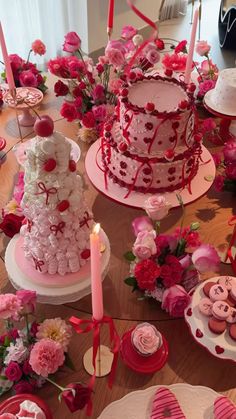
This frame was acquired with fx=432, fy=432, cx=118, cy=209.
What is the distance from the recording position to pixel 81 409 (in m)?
1.03

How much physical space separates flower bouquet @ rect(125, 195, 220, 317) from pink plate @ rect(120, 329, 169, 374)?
0.36 ft

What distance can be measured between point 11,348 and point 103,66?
1.29 metres

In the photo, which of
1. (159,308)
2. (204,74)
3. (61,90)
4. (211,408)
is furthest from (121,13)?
(211,408)

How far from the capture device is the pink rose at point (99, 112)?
1.83 meters

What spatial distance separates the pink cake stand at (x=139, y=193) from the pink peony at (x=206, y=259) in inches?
11.7

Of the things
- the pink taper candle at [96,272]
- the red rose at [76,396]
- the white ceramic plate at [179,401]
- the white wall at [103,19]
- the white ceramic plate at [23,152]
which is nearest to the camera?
the pink taper candle at [96,272]

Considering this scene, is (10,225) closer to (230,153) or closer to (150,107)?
(150,107)

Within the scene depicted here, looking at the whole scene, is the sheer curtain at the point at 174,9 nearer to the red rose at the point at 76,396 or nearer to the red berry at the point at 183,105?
the red berry at the point at 183,105

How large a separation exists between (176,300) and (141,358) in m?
0.18

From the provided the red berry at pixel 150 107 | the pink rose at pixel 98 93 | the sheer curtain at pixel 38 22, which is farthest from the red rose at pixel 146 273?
the sheer curtain at pixel 38 22

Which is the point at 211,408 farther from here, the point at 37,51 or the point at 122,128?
the point at 37,51

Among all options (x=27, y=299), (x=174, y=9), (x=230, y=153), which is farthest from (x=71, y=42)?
(x=174, y=9)

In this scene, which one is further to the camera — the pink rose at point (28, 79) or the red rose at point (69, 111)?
the pink rose at point (28, 79)

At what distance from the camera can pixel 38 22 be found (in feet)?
11.6
